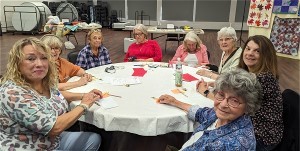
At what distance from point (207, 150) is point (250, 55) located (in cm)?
97

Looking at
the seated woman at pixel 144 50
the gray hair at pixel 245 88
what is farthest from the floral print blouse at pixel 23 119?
the seated woman at pixel 144 50

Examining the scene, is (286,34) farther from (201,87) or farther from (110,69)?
(110,69)

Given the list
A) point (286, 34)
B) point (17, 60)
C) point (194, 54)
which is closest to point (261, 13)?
point (286, 34)

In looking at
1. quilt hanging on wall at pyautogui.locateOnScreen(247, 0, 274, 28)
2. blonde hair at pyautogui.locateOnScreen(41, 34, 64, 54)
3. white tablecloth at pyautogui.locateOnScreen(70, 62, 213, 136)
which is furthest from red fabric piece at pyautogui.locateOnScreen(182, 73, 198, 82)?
quilt hanging on wall at pyautogui.locateOnScreen(247, 0, 274, 28)

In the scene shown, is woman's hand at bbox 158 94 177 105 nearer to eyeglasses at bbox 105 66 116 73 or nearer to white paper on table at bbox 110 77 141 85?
white paper on table at bbox 110 77 141 85

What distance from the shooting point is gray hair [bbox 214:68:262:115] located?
113 cm

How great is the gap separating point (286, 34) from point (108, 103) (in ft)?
20.8

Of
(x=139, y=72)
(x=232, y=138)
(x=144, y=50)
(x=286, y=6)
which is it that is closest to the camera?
(x=232, y=138)

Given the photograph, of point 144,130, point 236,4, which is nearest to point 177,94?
point 144,130

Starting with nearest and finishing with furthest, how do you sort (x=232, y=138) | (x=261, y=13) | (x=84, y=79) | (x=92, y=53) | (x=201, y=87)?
1. (x=232, y=138)
2. (x=201, y=87)
3. (x=84, y=79)
4. (x=92, y=53)
5. (x=261, y=13)

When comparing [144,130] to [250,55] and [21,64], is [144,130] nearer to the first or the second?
[21,64]

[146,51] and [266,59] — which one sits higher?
[266,59]

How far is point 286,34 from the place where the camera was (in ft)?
21.1

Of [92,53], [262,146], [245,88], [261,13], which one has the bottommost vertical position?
[262,146]
